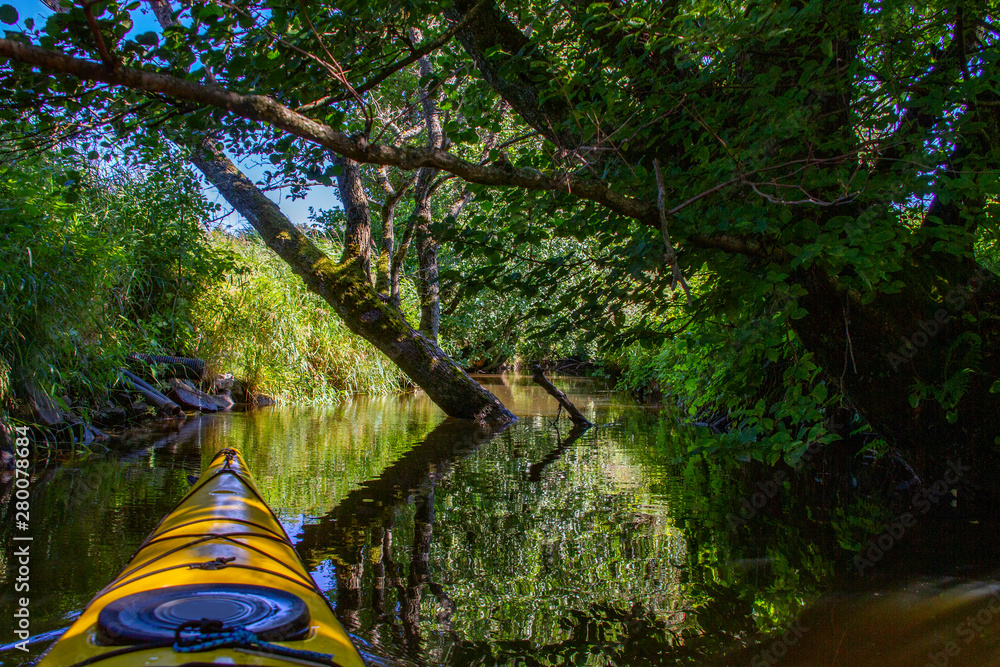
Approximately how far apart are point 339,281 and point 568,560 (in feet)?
17.0

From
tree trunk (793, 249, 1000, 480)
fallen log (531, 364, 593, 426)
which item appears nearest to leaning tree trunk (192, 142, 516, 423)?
fallen log (531, 364, 593, 426)

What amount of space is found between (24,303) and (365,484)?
303 centimetres

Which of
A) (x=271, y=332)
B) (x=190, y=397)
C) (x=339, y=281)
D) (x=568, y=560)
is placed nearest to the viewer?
(x=568, y=560)

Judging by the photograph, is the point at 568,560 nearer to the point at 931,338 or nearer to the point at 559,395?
the point at 931,338

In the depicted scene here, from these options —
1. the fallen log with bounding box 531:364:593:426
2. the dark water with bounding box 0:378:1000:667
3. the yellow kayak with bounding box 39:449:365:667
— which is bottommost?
the dark water with bounding box 0:378:1000:667

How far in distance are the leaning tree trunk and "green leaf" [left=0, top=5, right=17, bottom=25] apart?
17.0 ft

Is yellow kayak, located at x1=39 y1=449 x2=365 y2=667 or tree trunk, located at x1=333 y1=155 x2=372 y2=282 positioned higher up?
tree trunk, located at x1=333 y1=155 x2=372 y2=282

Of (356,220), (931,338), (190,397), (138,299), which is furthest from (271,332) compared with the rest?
(931,338)

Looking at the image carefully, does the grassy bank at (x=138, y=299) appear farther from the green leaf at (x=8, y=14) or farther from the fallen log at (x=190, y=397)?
the green leaf at (x=8, y=14)

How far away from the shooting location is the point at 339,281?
743cm

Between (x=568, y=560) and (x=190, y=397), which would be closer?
(x=568, y=560)

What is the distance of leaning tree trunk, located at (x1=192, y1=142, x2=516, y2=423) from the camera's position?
7445 mm

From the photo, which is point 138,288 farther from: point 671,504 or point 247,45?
point 671,504

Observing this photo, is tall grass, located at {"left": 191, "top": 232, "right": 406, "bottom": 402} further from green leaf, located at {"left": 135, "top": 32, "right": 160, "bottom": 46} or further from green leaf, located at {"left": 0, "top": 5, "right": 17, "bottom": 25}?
green leaf, located at {"left": 0, "top": 5, "right": 17, "bottom": 25}
